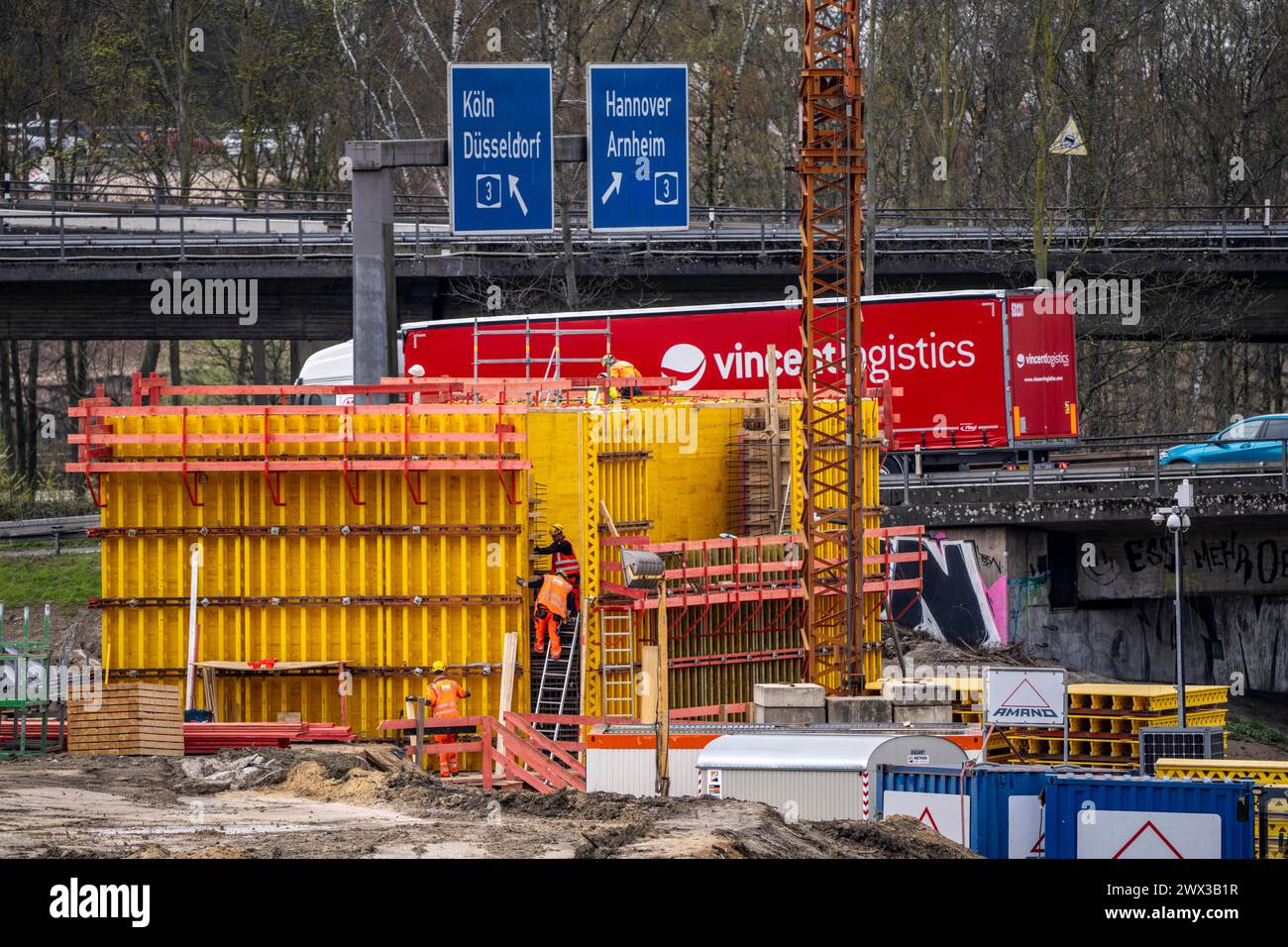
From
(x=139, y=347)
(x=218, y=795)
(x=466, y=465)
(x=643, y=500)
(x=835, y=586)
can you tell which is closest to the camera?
Result: (x=218, y=795)

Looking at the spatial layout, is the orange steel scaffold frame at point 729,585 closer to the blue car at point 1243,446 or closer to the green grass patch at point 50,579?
the blue car at point 1243,446

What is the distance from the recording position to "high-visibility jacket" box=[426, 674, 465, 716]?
74.3 ft

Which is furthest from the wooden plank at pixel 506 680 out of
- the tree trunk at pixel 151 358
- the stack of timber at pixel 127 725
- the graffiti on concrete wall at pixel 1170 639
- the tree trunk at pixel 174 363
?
the tree trunk at pixel 151 358

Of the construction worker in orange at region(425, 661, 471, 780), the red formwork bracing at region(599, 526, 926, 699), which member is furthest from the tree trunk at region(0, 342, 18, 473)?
the construction worker in orange at region(425, 661, 471, 780)

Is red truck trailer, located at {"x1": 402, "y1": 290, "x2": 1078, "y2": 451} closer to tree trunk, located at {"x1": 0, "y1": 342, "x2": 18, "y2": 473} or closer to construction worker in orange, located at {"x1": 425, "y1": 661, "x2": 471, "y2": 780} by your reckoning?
construction worker in orange, located at {"x1": 425, "y1": 661, "x2": 471, "y2": 780}

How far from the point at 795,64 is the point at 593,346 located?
22.1 metres

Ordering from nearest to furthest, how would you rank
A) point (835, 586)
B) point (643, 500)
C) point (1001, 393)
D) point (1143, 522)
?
point (643, 500), point (835, 586), point (1143, 522), point (1001, 393)

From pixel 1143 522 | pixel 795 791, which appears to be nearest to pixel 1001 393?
pixel 1143 522

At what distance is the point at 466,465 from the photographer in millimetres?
23953

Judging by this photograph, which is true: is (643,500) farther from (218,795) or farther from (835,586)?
(218,795)

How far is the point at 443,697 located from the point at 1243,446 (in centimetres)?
1978

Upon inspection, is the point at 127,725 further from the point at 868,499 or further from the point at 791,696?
the point at 868,499

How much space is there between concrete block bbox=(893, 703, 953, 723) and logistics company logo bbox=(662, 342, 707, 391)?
15.0 m

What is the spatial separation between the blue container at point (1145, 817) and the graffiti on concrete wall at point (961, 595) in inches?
636
